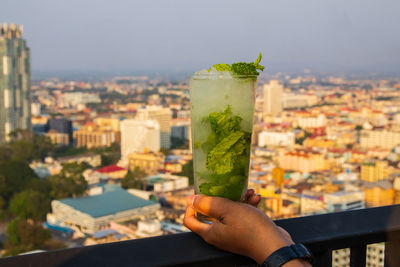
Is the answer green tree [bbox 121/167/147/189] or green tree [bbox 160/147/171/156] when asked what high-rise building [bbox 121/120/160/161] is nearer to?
green tree [bbox 160/147/171/156]

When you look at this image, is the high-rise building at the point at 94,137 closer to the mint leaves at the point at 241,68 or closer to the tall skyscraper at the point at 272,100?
the tall skyscraper at the point at 272,100

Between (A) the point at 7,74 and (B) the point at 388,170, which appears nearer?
(B) the point at 388,170

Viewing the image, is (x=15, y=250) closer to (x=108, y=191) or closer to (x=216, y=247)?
(x=108, y=191)

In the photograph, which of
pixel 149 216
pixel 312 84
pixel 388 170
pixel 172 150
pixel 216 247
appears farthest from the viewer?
pixel 312 84

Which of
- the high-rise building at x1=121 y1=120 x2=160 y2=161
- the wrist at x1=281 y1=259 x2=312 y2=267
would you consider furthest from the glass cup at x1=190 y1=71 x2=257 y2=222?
the high-rise building at x1=121 y1=120 x2=160 y2=161

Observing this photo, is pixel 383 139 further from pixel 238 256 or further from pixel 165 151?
pixel 238 256

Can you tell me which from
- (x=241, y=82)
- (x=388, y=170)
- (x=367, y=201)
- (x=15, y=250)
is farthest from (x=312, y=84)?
(x=241, y=82)
